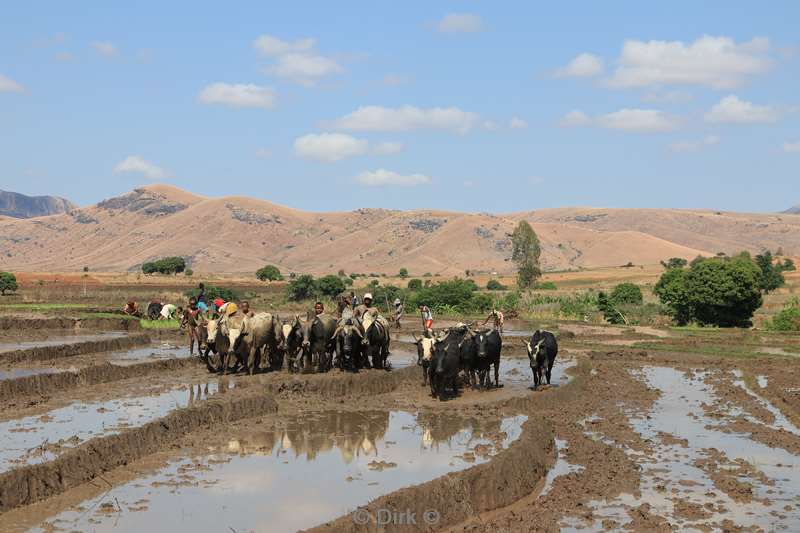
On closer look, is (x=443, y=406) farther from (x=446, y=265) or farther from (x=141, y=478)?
(x=446, y=265)

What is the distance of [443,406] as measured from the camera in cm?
2052

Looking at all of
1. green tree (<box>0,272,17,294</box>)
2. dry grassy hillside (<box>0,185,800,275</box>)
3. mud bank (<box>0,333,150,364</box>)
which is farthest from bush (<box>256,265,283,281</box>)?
mud bank (<box>0,333,150,364</box>)

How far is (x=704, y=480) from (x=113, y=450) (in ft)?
30.0

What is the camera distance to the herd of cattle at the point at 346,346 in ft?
74.3

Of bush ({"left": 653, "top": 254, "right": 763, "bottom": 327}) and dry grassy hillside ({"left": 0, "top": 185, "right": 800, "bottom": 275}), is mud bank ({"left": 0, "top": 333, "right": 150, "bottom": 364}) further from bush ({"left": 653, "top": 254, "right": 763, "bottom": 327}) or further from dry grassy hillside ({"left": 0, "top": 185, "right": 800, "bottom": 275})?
dry grassy hillside ({"left": 0, "top": 185, "right": 800, "bottom": 275})

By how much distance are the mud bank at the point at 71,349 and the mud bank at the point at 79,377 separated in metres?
4.18

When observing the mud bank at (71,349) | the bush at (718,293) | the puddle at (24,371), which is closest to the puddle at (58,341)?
the mud bank at (71,349)

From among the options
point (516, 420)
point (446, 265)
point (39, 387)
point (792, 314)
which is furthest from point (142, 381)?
point (446, 265)

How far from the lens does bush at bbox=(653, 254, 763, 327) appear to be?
4538 centimetres

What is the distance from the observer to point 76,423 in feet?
55.8

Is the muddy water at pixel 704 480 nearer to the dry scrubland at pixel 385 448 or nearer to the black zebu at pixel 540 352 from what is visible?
the dry scrubland at pixel 385 448

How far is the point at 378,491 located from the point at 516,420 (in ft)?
21.5

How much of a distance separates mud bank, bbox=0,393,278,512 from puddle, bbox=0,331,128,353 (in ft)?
44.6

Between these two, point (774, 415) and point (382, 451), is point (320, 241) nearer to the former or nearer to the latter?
point (774, 415)
